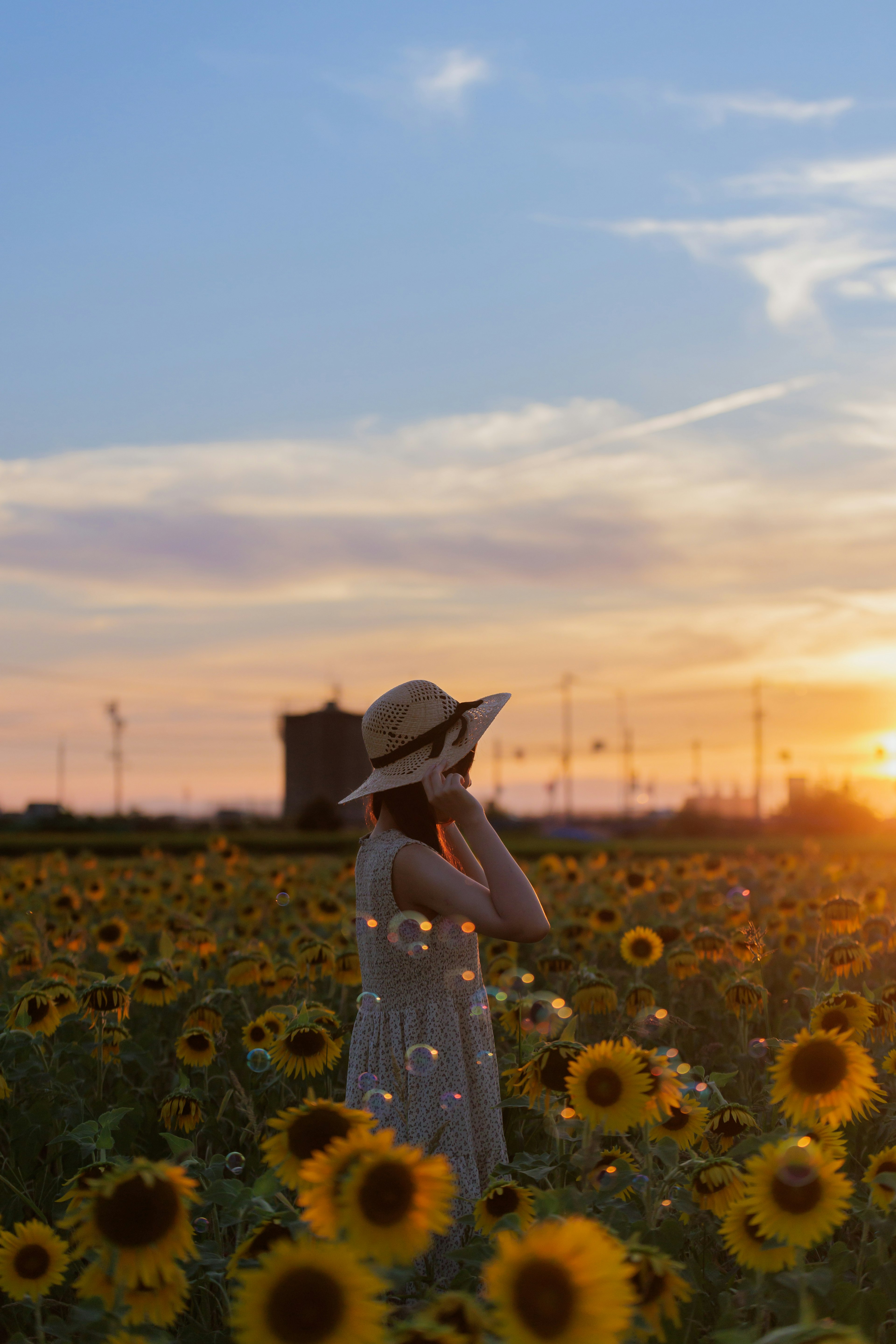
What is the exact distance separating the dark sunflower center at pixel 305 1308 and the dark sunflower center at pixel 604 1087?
109 cm

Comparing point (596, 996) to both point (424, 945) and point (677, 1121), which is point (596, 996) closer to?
point (424, 945)

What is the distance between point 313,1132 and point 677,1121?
122cm

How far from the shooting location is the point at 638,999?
5070mm

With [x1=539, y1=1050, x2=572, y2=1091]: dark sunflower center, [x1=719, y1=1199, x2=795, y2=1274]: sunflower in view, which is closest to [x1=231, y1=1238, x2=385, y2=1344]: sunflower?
[x1=719, y1=1199, x2=795, y2=1274]: sunflower

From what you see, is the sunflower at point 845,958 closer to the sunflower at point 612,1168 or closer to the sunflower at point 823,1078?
the sunflower at point 612,1168

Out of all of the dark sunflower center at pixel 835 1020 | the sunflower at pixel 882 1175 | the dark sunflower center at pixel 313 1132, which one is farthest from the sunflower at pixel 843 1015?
the dark sunflower center at pixel 313 1132

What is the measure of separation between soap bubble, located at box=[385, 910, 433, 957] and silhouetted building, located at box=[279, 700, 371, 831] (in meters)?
69.8

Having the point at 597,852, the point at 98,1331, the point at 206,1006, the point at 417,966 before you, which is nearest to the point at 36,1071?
the point at 206,1006

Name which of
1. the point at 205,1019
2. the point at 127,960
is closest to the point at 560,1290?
the point at 205,1019

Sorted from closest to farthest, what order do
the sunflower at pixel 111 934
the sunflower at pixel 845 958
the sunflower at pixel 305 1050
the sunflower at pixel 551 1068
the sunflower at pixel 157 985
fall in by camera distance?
the sunflower at pixel 551 1068
the sunflower at pixel 305 1050
the sunflower at pixel 845 958
the sunflower at pixel 157 985
the sunflower at pixel 111 934

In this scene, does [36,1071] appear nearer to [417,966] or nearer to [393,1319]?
[417,966]

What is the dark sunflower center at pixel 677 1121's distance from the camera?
309cm

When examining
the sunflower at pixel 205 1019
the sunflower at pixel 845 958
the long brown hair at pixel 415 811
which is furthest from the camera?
the sunflower at pixel 205 1019

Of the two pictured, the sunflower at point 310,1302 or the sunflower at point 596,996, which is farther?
the sunflower at point 596,996
